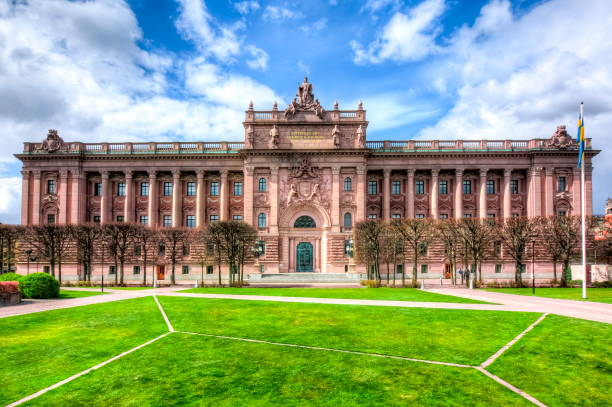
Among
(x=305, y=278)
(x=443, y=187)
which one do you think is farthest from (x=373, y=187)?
(x=305, y=278)

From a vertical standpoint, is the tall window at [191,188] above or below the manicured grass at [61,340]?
above

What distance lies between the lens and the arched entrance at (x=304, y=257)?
6138 centimetres

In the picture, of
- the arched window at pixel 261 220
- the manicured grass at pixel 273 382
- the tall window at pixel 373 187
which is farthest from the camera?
the tall window at pixel 373 187

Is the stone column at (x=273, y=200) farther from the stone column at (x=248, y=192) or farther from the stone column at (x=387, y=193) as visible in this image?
the stone column at (x=387, y=193)

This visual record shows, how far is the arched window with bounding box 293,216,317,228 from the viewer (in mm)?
61969

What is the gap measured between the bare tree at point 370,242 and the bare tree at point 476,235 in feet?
31.8

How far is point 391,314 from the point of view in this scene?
2077 centimetres

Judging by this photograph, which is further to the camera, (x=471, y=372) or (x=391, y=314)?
(x=391, y=314)

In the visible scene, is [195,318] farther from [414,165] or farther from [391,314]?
[414,165]

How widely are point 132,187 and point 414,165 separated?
48075mm

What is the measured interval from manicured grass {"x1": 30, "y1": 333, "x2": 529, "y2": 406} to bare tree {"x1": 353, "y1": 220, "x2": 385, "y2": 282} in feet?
111

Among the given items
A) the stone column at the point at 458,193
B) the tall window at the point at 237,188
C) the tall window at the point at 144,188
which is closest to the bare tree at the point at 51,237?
the tall window at the point at 144,188

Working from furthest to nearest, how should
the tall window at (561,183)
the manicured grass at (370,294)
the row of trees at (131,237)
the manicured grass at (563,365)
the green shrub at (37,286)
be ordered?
the tall window at (561,183)
the row of trees at (131,237)
the green shrub at (37,286)
the manicured grass at (370,294)
the manicured grass at (563,365)

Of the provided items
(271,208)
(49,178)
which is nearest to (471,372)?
(271,208)
